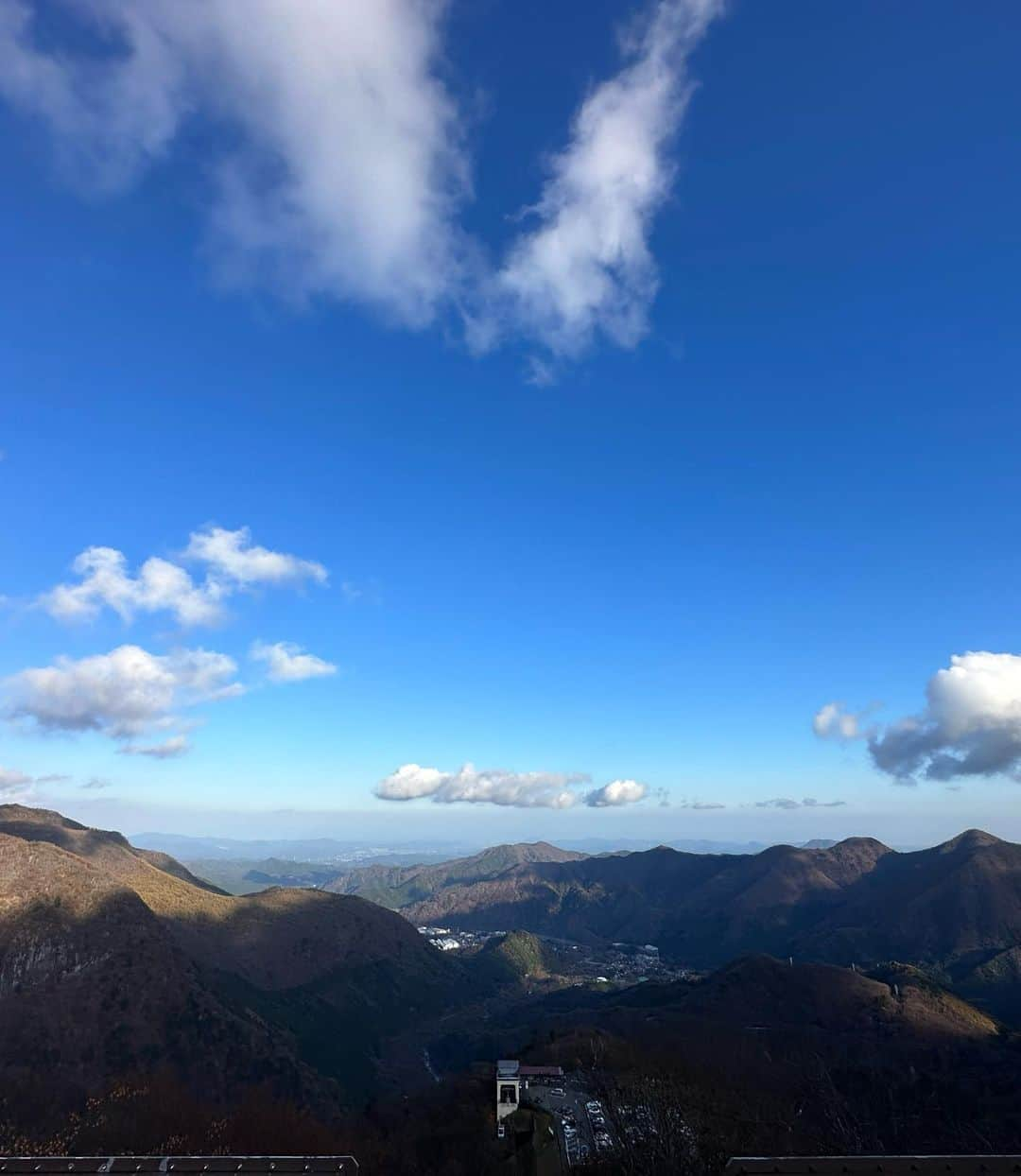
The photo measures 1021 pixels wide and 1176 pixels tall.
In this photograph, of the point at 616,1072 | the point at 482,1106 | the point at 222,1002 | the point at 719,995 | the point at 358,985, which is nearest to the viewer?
the point at 482,1106

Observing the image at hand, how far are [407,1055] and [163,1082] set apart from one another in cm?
→ 8420

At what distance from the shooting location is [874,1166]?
82.2ft

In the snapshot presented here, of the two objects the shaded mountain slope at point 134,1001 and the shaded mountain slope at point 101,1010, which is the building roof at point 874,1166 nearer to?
the shaded mountain slope at point 101,1010

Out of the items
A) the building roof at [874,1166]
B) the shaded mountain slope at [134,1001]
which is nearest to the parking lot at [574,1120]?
the building roof at [874,1166]

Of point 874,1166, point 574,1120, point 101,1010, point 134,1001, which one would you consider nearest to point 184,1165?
point 874,1166

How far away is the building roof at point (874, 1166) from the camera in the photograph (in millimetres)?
24516

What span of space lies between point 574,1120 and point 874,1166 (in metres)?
59.6

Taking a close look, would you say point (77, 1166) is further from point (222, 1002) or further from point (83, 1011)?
point (222, 1002)

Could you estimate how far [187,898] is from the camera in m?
193

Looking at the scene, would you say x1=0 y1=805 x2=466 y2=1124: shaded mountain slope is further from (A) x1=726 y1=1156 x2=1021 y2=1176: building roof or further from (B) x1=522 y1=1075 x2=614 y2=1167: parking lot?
(A) x1=726 y1=1156 x2=1021 y2=1176: building roof

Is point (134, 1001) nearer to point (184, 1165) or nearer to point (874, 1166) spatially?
point (184, 1165)

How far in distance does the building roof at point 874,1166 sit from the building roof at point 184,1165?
13428 millimetres

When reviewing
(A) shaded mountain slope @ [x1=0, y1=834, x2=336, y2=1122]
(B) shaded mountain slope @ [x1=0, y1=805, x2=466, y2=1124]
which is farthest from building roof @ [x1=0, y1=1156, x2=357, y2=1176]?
(B) shaded mountain slope @ [x1=0, y1=805, x2=466, y2=1124]

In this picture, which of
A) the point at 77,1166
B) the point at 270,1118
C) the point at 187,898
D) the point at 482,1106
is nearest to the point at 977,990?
the point at 482,1106
